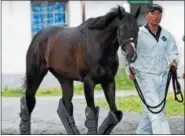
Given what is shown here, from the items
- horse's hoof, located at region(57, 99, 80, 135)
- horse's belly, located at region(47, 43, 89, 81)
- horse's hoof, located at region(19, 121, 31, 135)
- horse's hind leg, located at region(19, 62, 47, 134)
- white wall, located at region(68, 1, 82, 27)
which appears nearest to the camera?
horse's belly, located at region(47, 43, 89, 81)

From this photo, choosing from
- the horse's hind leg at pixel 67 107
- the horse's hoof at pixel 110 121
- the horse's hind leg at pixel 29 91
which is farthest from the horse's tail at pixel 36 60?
the horse's hoof at pixel 110 121

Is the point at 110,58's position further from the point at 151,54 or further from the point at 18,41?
the point at 18,41

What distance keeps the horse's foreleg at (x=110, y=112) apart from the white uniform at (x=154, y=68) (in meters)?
0.40

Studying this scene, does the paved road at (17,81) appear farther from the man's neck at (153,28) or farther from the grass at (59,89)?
the man's neck at (153,28)

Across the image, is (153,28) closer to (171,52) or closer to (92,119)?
(171,52)

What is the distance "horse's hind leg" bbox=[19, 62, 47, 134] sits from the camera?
8594 mm

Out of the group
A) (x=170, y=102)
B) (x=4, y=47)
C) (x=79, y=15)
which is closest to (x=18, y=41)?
(x=4, y=47)

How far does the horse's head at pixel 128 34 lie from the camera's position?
6.84 m

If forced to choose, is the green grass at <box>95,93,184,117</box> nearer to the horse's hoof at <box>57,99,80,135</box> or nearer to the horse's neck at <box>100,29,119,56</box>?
the horse's hoof at <box>57,99,80,135</box>

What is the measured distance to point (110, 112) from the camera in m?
7.66

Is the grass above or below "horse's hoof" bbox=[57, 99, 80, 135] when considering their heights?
below

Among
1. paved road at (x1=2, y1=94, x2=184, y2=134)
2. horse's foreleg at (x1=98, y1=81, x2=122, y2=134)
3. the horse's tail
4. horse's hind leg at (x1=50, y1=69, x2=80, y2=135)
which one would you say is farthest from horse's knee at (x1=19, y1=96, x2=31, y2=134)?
horse's foreleg at (x1=98, y1=81, x2=122, y2=134)

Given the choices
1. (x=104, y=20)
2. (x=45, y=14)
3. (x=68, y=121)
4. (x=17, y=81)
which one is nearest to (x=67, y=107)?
(x=68, y=121)

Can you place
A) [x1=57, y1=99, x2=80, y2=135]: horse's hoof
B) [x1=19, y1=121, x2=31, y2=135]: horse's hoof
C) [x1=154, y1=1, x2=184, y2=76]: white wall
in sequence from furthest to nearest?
[x1=154, y1=1, x2=184, y2=76]: white wall < [x1=19, y1=121, x2=31, y2=135]: horse's hoof < [x1=57, y1=99, x2=80, y2=135]: horse's hoof
